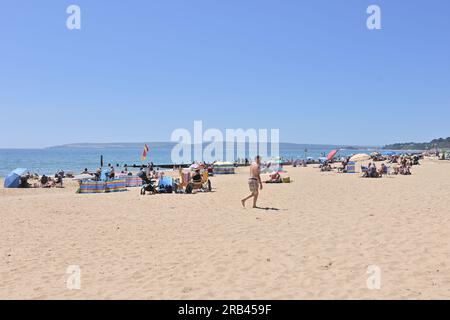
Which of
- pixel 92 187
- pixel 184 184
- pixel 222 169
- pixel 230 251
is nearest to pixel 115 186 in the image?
pixel 92 187

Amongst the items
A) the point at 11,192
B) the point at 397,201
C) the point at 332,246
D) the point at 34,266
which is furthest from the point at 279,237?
the point at 11,192

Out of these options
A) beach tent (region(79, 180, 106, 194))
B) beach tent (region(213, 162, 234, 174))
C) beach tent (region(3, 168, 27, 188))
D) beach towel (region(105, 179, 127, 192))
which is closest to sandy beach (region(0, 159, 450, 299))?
beach tent (region(79, 180, 106, 194))

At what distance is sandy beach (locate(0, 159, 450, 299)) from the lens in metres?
5.08

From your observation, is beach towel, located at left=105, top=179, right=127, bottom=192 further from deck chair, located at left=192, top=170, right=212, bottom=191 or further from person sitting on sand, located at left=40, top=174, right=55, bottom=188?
person sitting on sand, located at left=40, top=174, right=55, bottom=188

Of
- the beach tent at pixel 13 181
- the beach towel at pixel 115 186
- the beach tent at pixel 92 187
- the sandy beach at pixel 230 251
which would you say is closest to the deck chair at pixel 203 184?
the beach towel at pixel 115 186

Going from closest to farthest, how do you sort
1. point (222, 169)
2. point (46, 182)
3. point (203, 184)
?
point (203, 184) < point (46, 182) < point (222, 169)

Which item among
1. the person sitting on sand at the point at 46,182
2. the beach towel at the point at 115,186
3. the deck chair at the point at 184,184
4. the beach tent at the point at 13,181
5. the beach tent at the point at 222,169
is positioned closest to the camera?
the deck chair at the point at 184,184

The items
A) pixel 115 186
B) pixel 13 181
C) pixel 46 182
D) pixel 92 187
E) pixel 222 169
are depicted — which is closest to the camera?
pixel 92 187

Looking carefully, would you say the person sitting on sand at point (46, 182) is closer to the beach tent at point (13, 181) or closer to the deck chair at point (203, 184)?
the beach tent at point (13, 181)

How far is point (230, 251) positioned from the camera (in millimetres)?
6910

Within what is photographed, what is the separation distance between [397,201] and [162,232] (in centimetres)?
794

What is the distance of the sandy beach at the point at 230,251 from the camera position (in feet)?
16.7

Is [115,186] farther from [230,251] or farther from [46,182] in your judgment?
[230,251]

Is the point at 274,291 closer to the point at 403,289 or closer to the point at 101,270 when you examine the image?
the point at 403,289
